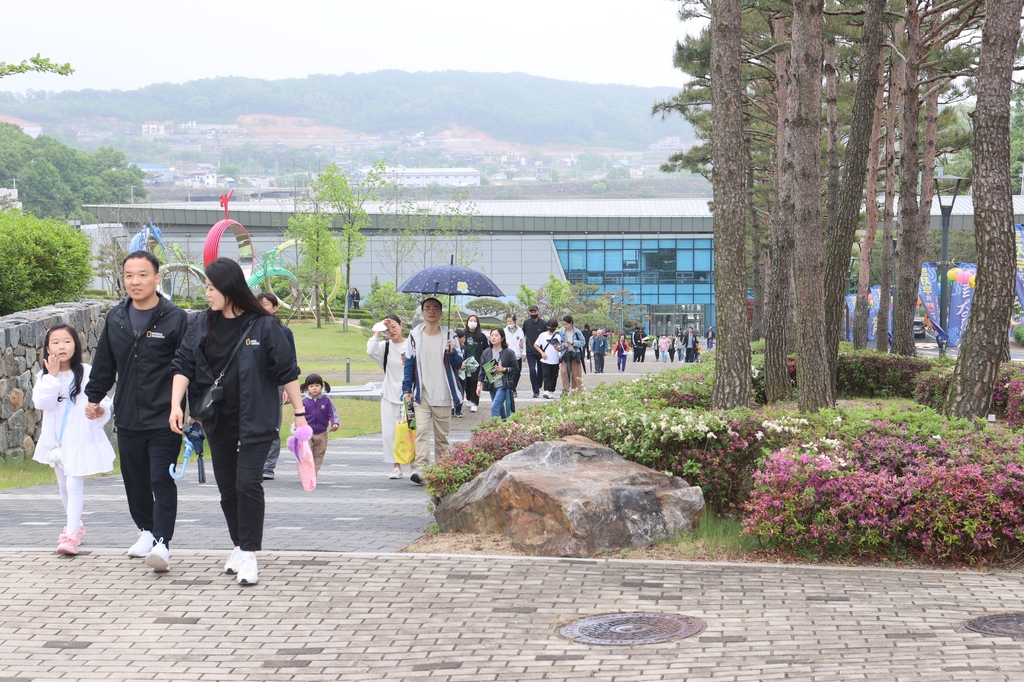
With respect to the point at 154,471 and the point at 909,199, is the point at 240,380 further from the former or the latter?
the point at 909,199

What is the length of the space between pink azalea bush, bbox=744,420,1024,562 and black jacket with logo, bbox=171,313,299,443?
9.89 ft

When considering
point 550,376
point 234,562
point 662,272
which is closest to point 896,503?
point 234,562

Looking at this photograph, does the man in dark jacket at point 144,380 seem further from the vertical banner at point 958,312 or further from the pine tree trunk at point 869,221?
the vertical banner at point 958,312

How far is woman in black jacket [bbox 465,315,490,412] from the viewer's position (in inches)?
639

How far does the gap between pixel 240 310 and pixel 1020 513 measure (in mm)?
4618

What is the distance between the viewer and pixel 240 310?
5.80m

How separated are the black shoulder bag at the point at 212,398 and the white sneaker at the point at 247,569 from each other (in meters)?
0.77

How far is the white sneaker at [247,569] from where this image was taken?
573 centimetres

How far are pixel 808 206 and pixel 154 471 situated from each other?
7033 millimetres

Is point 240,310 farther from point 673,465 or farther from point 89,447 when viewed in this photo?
point 673,465

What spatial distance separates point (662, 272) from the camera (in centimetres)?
7556

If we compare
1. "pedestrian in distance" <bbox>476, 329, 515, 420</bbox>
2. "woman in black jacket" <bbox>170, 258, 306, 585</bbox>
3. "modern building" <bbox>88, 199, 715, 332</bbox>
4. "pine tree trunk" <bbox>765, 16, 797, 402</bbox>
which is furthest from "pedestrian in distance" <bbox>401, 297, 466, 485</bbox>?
"modern building" <bbox>88, 199, 715, 332</bbox>

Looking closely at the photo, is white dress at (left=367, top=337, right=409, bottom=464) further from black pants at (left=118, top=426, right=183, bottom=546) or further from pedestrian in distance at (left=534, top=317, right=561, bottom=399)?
pedestrian in distance at (left=534, top=317, right=561, bottom=399)

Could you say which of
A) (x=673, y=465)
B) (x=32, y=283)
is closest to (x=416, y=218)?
(x=32, y=283)
